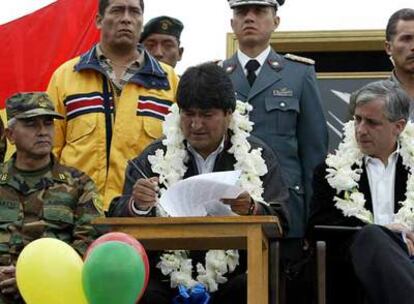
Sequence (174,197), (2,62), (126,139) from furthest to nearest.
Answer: (2,62) → (126,139) → (174,197)

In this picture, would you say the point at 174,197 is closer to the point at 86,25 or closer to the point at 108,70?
the point at 108,70

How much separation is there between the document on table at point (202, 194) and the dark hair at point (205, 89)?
593 mm

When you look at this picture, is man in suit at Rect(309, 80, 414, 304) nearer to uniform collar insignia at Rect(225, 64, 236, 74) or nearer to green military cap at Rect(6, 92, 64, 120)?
uniform collar insignia at Rect(225, 64, 236, 74)

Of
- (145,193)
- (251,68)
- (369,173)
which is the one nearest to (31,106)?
(145,193)

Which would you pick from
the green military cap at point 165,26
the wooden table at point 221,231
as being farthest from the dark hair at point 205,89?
the green military cap at point 165,26

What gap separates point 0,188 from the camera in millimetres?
6652

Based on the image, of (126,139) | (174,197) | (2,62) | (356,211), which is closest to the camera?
(174,197)

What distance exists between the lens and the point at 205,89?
638 cm

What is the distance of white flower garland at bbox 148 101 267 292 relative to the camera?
6281mm

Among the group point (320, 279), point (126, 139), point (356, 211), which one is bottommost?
point (320, 279)

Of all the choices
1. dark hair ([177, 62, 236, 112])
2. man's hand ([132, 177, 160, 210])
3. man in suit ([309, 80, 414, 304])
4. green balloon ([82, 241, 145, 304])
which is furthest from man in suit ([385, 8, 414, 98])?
green balloon ([82, 241, 145, 304])

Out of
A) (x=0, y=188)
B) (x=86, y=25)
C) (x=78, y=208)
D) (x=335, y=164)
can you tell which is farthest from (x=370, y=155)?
(x=86, y=25)

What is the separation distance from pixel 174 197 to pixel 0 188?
48.3 inches

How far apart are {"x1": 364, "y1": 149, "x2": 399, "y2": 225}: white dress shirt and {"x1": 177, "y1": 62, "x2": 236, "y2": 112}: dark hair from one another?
80 cm
